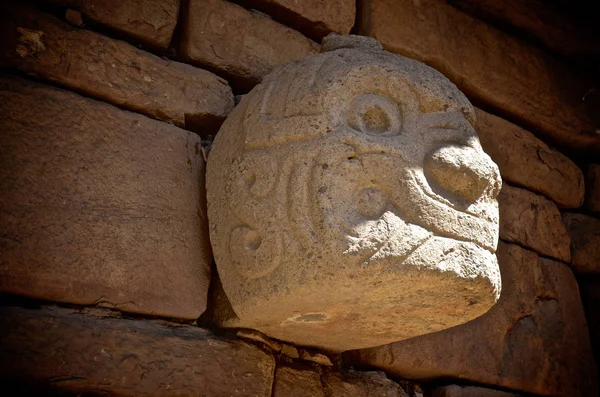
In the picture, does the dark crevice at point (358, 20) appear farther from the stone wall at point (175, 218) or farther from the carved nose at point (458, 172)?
the carved nose at point (458, 172)

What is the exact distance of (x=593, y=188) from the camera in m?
3.32

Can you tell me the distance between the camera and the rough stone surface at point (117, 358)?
62.4 inches

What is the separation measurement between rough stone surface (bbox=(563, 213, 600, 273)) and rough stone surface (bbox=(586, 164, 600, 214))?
0.13 meters

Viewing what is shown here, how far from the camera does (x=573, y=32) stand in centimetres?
341

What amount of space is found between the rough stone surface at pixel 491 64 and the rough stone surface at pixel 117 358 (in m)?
1.61

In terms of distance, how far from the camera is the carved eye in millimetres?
1699

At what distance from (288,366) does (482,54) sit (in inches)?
76.0

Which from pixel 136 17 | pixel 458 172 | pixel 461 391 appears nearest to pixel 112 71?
pixel 136 17

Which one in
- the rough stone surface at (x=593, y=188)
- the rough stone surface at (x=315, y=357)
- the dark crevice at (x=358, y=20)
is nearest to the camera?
the rough stone surface at (x=315, y=357)

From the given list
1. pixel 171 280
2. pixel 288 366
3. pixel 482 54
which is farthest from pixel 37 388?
pixel 482 54

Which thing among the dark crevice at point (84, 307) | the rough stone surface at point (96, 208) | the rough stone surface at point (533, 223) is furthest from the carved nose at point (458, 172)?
the rough stone surface at point (533, 223)

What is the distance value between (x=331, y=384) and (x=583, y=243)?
1.76 m

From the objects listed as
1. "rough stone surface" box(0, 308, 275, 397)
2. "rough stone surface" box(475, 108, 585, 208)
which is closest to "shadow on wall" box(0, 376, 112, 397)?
"rough stone surface" box(0, 308, 275, 397)

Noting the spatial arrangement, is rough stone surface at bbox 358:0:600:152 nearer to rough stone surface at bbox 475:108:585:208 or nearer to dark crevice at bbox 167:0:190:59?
rough stone surface at bbox 475:108:585:208
